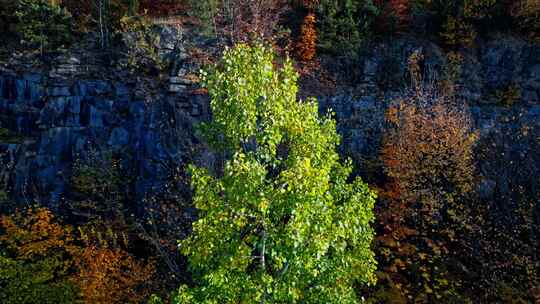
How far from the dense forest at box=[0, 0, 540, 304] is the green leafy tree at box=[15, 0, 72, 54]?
0.39 feet

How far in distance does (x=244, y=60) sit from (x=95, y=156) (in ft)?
50.4

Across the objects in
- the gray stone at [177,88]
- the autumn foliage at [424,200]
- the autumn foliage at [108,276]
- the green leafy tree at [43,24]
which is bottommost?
the autumn foliage at [108,276]

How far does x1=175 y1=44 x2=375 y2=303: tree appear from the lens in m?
8.71

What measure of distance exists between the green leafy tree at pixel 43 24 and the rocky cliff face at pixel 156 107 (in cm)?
136

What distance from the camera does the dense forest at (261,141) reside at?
978 centimetres

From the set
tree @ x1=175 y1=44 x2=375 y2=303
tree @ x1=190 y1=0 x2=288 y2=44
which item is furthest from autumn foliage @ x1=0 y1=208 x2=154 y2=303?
tree @ x1=190 y1=0 x2=288 y2=44

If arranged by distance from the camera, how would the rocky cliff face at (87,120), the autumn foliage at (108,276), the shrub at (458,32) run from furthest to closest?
the shrub at (458,32) → the rocky cliff face at (87,120) → the autumn foliage at (108,276)

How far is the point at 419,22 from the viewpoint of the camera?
25.9 m

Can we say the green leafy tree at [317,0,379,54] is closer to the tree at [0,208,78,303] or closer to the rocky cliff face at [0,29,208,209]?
the rocky cliff face at [0,29,208,209]

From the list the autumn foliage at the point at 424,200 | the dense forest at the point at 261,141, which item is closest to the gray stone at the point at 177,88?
the dense forest at the point at 261,141

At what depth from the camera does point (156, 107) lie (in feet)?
74.6

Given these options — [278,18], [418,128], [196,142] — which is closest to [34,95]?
[196,142]

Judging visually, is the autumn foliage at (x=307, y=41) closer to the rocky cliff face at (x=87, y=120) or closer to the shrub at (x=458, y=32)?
the rocky cliff face at (x=87, y=120)

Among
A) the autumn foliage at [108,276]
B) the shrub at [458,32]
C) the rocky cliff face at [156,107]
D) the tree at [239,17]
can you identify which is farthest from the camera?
the tree at [239,17]
